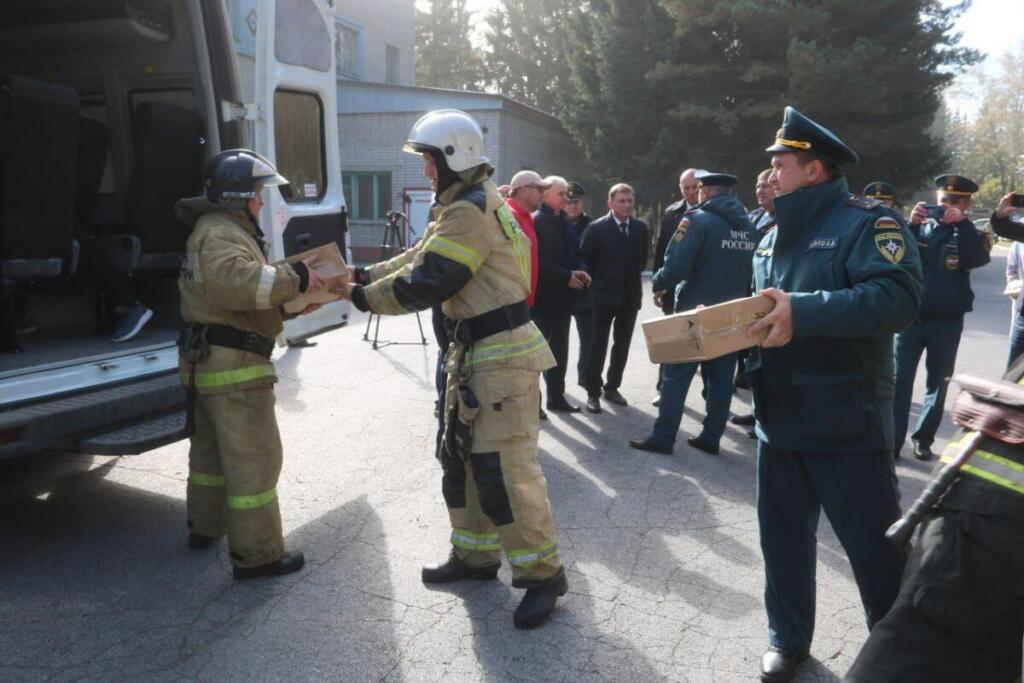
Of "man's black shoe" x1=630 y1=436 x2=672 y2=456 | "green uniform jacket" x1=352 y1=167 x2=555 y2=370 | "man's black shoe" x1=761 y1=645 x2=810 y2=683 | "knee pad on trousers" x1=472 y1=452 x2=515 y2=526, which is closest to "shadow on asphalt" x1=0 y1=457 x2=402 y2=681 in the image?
"knee pad on trousers" x1=472 y1=452 x2=515 y2=526

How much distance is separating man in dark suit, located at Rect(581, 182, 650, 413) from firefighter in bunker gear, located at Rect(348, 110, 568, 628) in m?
3.58

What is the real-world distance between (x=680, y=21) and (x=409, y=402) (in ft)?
57.9

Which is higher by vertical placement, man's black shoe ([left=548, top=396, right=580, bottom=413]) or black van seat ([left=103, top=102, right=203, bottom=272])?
black van seat ([left=103, top=102, right=203, bottom=272])

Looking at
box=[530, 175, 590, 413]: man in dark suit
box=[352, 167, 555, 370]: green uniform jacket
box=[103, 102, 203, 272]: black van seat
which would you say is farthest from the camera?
box=[530, 175, 590, 413]: man in dark suit

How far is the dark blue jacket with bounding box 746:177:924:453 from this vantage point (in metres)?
2.53

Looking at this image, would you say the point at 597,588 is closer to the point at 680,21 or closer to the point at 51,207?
the point at 51,207

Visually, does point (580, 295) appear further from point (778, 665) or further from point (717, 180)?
point (778, 665)

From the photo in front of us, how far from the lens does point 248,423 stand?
12.5 ft

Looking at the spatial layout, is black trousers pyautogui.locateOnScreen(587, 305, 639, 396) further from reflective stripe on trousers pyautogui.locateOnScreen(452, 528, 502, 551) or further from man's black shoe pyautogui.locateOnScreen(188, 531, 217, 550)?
man's black shoe pyautogui.locateOnScreen(188, 531, 217, 550)

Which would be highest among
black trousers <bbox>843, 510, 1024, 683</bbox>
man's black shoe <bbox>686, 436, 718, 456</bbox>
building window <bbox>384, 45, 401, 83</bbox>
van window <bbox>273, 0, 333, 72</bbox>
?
building window <bbox>384, 45, 401, 83</bbox>

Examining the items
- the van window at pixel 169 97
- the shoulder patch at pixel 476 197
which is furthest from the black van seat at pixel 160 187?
the shoulder patch at pixel 476 197

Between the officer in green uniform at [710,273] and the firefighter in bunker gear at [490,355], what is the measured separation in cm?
250

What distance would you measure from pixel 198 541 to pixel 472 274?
207cm

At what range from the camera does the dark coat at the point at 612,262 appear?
23.1 ft
